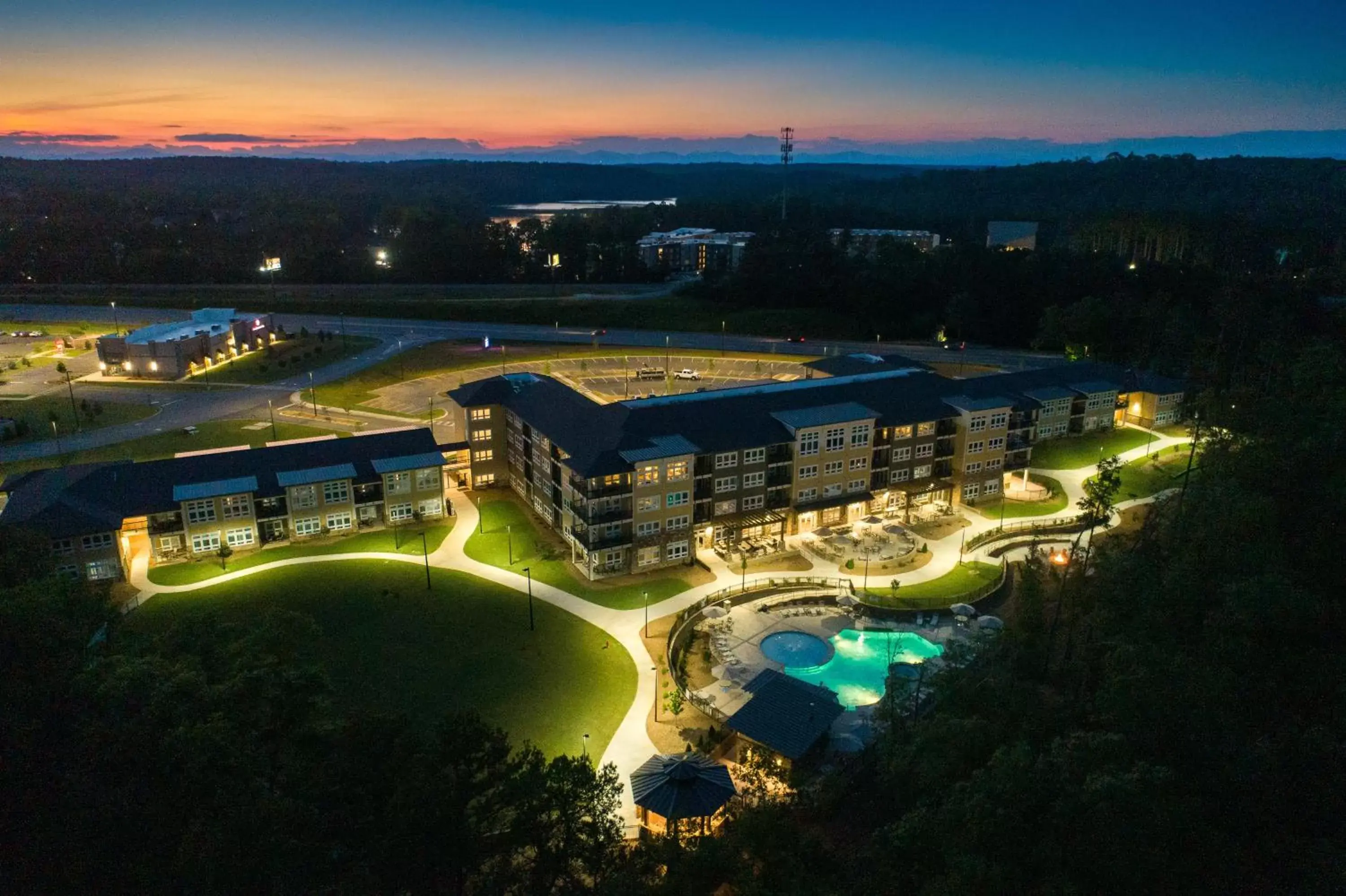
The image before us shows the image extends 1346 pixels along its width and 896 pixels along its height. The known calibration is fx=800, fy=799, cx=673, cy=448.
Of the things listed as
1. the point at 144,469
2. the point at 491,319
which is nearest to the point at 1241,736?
the point at 144,469

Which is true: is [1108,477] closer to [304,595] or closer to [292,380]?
[304,595]

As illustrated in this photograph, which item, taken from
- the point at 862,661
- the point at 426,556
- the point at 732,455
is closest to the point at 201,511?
the point at 426,556

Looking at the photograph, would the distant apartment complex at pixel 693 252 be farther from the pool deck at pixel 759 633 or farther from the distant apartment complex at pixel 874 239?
the pool deck at pixel 759 633

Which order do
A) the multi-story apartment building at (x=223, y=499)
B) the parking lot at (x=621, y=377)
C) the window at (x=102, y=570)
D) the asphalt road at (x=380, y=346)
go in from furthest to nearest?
1. the parking lot at (x=621, y=377)
2. the asphalt road at (x=380, y=346)
3. the multi-story apartment building at (x=223, y=499)
4. the window at (x=102, y=570)

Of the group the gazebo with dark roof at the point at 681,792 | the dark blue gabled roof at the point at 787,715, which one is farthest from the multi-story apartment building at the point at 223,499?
the gazebo with dark roof at the point at 681,792

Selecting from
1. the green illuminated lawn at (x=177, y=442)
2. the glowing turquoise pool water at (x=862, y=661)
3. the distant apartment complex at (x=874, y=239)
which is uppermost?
the distant apartment complex at (x=874, y=239)

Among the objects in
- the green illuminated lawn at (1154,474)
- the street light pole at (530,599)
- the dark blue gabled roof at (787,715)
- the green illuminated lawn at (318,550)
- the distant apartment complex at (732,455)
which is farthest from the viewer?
the green illuminated lawn at (1154,474)

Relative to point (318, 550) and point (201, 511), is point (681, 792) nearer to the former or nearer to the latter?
point (318, 550)
